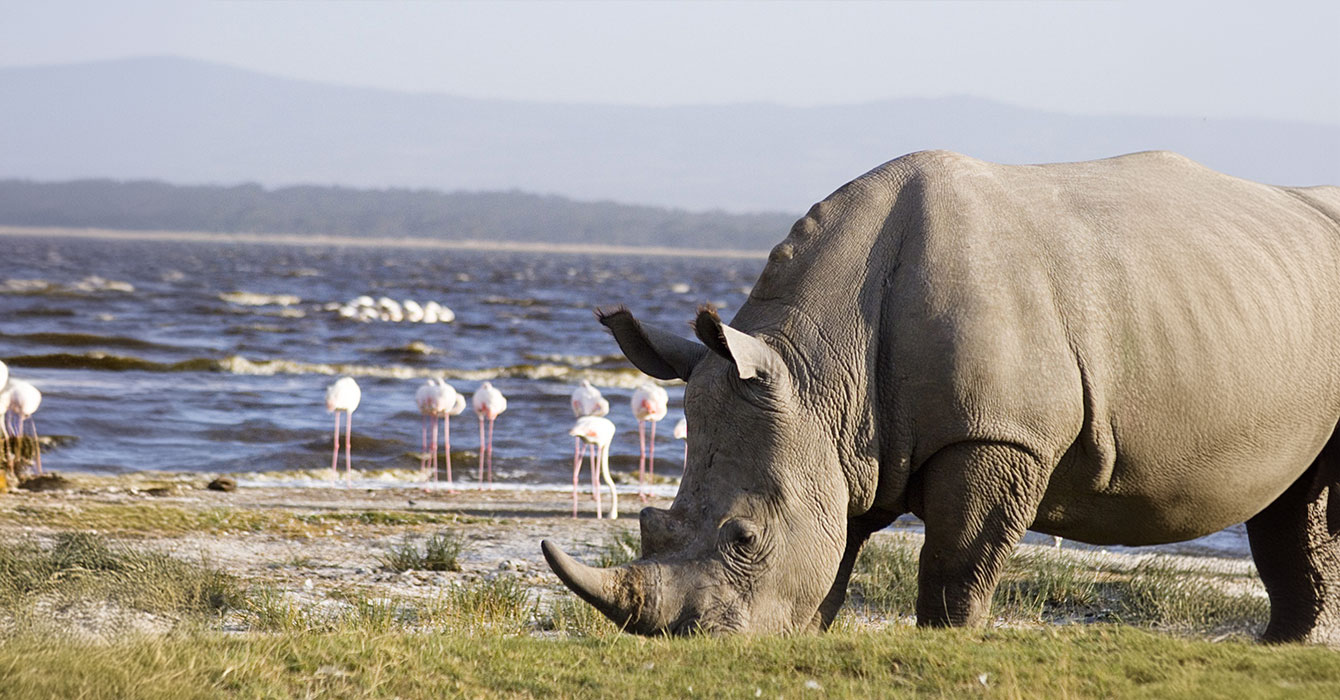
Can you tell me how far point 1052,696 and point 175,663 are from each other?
3.21 m

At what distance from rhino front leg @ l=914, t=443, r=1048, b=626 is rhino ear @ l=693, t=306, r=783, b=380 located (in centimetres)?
81

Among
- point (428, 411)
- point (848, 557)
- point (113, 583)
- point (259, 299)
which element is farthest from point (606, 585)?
point (259, 299)

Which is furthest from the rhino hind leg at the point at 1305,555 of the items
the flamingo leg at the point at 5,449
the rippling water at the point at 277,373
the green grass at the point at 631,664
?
the flamingo leg at the point at 5,449

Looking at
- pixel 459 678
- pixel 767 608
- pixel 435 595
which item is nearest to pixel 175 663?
pixel 459 678

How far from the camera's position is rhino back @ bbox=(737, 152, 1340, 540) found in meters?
5.84

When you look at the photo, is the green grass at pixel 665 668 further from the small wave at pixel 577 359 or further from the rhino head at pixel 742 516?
the small wave at pixel 577 359

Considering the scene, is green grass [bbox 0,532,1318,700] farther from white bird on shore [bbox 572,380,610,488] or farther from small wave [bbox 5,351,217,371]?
small wave [bbox 5,351,217,371]

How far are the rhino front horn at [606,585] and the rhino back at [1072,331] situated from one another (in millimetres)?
1080

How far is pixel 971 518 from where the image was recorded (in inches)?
232

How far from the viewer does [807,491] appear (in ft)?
19.5

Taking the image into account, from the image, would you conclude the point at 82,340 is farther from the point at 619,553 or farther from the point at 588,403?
the point at 619,553

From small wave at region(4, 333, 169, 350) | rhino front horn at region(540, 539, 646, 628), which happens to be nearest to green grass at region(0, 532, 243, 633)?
rhino front horn at region(540, 539, 646, 628)

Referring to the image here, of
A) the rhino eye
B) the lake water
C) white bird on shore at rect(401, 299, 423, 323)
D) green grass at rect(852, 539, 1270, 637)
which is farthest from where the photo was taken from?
white bird on shore at rect(401, 299, 423, 323)

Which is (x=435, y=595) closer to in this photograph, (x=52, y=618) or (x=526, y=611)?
(x=526, y=611)
